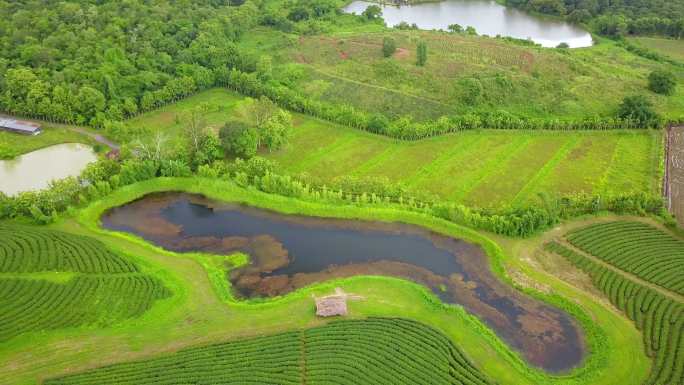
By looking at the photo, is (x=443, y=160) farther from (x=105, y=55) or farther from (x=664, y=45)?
(x=664, y=45)

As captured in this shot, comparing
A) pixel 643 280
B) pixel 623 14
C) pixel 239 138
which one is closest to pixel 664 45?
pixel 623 14

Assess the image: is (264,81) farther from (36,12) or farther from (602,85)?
(602,85)

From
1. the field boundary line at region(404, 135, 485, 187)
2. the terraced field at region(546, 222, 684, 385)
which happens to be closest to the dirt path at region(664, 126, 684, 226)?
the terraced field at region(546, 222, 684, 385)

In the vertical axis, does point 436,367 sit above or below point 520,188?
below

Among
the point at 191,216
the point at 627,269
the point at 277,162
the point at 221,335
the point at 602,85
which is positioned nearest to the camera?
the point at 221,335

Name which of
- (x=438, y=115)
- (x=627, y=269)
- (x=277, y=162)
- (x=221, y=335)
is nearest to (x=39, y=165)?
(x=277, y=162)

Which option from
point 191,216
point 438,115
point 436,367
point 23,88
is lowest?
point 436,367

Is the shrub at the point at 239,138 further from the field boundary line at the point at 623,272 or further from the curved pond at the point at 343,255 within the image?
the field boundary line at the point at 623,272
